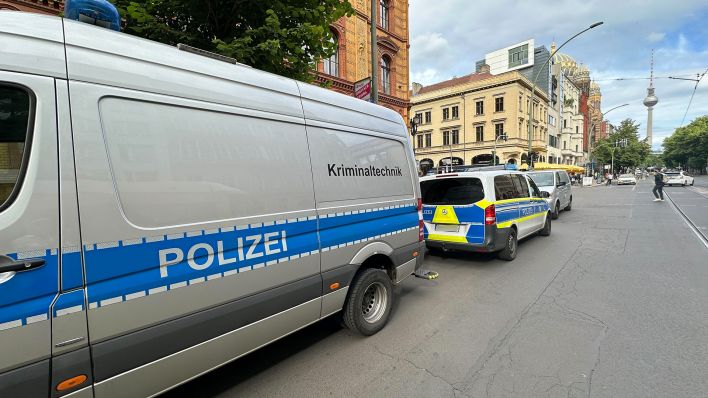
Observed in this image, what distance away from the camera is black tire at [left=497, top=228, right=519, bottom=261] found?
6.68m

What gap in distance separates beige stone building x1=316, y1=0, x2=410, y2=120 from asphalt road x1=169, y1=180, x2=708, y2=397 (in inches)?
583

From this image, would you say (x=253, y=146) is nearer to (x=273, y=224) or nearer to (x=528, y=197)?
(x=273, y=224)

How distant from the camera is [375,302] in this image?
3.98 metres

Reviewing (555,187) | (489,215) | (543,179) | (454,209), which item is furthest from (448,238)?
(543,179)

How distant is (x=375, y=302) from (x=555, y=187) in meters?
11.5

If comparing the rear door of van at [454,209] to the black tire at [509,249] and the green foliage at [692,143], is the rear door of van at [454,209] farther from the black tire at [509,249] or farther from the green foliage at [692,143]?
the green foliage at [692,143]

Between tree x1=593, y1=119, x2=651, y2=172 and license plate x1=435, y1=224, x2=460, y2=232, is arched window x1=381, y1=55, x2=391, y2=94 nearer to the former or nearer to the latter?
license plate x1=435, y1=224, x2=460, y2=232

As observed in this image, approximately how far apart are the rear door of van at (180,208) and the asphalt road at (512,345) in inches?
26.9

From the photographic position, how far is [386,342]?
3.63 m

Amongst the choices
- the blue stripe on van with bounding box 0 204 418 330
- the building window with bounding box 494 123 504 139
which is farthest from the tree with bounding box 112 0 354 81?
the building window with bounding box 494 123 504 139

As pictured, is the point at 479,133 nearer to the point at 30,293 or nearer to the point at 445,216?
the point at 445,216

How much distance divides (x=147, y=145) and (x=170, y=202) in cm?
37

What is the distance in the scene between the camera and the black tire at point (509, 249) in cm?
668

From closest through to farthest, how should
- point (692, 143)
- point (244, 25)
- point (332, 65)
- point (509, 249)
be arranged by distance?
point (244, 25), point (509, 249), point (332, 65), point (692, 143)
